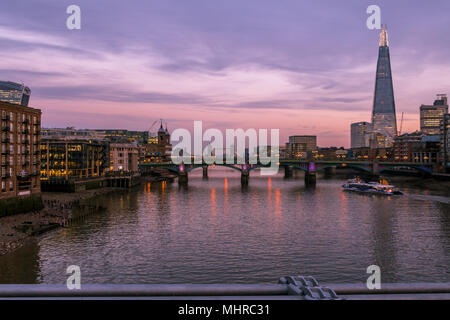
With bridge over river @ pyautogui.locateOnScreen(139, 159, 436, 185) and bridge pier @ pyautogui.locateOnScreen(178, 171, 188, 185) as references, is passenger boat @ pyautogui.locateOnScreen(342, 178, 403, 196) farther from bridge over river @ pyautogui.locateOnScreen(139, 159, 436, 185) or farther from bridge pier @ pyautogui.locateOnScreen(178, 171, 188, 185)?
bridge pier @ pyautogui.locateOnScreen(178, 171, 188, 185)

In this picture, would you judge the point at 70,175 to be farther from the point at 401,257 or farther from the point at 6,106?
the point at 401,257

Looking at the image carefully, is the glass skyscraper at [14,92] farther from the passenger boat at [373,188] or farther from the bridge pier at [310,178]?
the passenger boat at [373,188]

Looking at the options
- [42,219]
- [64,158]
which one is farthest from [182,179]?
[42,219]

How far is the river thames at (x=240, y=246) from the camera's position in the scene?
27641 millimetres

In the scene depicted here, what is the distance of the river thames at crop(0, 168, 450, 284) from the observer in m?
27.6

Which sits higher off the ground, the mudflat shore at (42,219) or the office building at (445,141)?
the office building at (445,141)

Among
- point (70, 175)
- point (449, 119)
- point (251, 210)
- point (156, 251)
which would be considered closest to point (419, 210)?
point (251, 210)

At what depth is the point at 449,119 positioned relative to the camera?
14062 cm

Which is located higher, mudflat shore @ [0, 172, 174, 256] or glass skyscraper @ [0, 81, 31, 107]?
glass skyscraper @ [0, 81, 31, 107]

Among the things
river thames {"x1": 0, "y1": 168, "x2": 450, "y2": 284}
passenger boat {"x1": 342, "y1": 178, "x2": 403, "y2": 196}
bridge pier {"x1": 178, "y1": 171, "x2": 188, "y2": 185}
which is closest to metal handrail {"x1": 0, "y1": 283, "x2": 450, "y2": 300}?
river thames {"x1": 0, "y1": 168, "x2": 450, "y2": 284}

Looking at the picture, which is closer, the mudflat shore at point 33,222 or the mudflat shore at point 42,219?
the mudflat shore at point 33,222

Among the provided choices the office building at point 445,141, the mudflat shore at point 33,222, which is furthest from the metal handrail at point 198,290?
the office building at point 445,141

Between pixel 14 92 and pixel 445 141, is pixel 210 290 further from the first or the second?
pixel 14 92

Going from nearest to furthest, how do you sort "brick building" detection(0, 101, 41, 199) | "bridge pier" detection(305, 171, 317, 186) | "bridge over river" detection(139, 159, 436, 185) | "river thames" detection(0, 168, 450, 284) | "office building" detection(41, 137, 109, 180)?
"river thames" detection(0, 168, 450, 284)
"brick building" detection(0, 101, 41, 199)
"office building" detection(41, 137, 109, 180)
"bridge pier" detection(305, 171, 317, 186)
"bridge over river" detection(139, 159, 436, 185)
